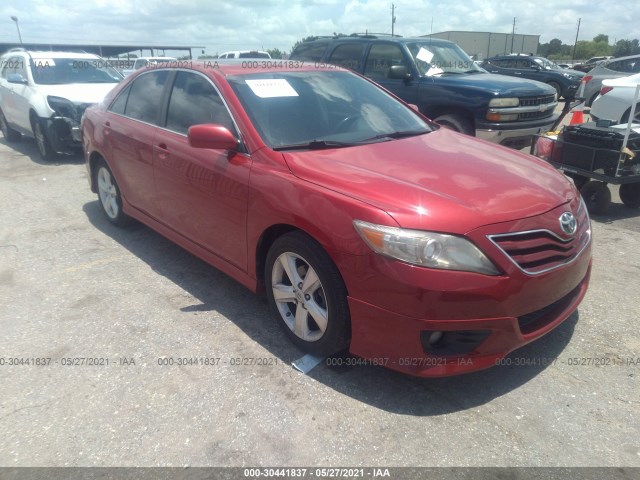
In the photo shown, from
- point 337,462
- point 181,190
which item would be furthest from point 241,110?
point 337,462

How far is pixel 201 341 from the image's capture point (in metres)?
3.32

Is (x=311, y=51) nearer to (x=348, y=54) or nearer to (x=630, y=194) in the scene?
(x=348, y=54)

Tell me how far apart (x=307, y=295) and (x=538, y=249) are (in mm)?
1263

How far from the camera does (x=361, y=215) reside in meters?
2.55

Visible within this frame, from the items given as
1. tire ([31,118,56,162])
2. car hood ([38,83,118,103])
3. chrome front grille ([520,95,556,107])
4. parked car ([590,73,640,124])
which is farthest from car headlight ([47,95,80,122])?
parked car ([590,73,640,124])

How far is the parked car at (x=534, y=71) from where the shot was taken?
20.2m

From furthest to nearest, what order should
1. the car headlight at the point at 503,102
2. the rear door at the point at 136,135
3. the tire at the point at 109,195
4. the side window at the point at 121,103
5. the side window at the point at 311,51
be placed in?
the side window at the point at 311,51
the car headlight at the point at 503,102
the tire at the point at 109,195
the side window at the point at 121,103
the rear door at the point at 136,135

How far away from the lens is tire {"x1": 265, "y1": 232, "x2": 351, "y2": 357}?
2.74 metres

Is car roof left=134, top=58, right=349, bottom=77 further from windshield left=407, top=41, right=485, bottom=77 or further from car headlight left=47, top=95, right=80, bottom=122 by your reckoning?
car headlight left=47, top=95, right=80, bottom=122

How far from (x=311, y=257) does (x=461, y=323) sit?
33.5 inches

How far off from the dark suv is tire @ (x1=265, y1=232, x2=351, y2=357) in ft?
14.8

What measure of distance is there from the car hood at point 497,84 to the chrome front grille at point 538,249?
4.92m

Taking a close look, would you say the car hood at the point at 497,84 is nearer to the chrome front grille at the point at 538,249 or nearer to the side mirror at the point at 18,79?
the chrome front grille at the point at 538,249

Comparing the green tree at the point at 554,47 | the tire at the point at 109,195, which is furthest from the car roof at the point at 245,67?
the green tree at the point at 554,47
